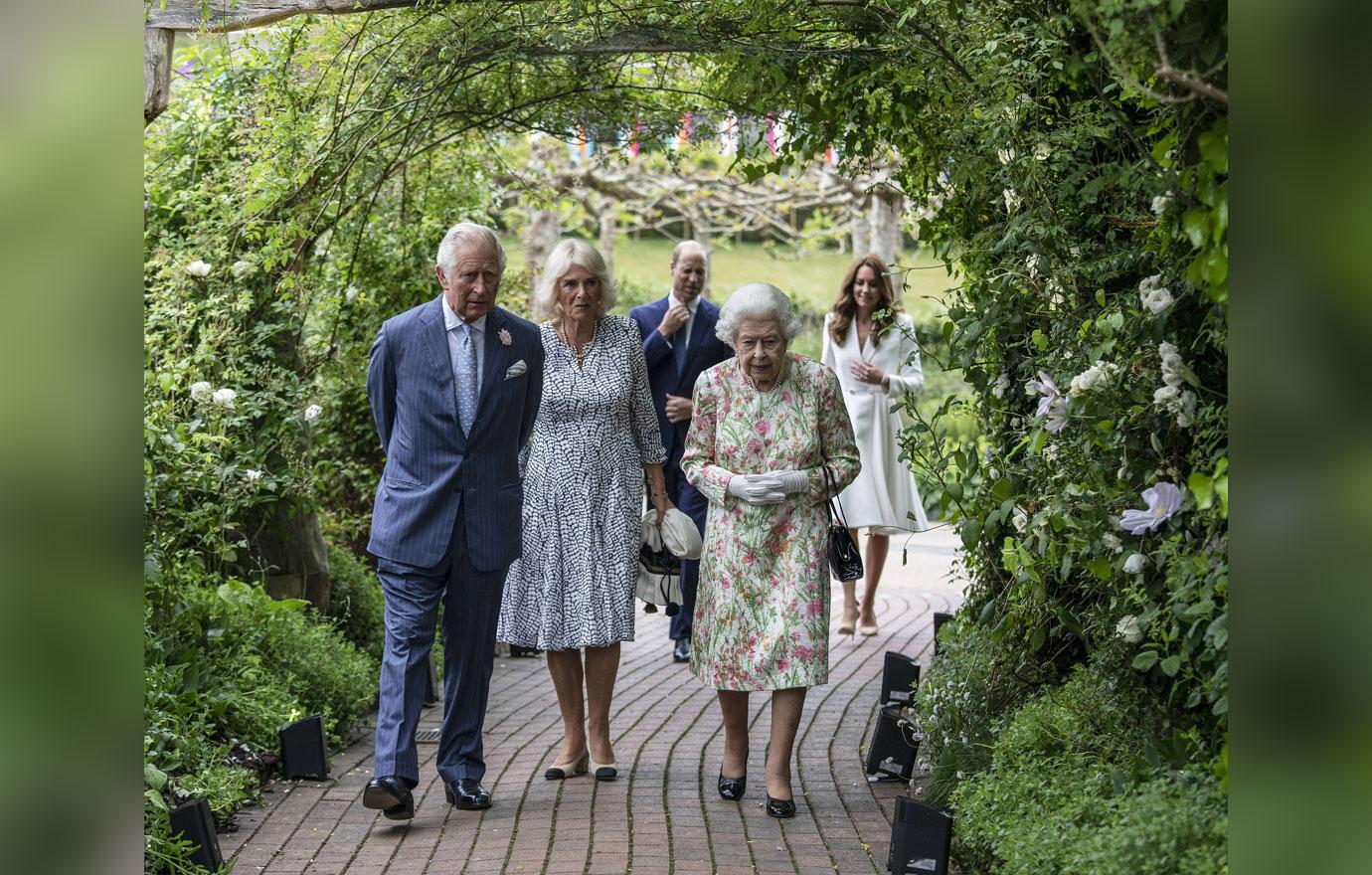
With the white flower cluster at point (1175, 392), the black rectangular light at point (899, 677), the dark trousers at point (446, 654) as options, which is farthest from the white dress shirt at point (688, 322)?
the white flower cluster at point (1175, 392)

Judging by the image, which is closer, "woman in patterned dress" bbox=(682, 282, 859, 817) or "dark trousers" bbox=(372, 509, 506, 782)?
"dark trousers" bbox=(372, 509, 506, 782)

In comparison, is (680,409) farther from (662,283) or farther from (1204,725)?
(662,283)

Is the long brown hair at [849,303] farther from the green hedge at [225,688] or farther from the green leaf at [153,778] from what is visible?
the green leaf at [153,778]

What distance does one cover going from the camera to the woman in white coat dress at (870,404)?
8.71 meters

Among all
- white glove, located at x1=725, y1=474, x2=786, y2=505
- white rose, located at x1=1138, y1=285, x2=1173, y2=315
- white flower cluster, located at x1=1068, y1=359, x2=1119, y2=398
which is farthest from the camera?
white glove, located at x1=725, y1=474, x2=786, y2=505

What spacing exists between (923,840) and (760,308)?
1.96m

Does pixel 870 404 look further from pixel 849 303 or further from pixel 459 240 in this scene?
pixel 459 240

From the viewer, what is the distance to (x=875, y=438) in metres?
8.95

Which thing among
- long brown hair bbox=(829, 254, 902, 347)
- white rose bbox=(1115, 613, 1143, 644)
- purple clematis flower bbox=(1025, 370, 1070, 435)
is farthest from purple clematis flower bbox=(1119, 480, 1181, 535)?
long brown hair bbox=(829, 254, 902, 347)

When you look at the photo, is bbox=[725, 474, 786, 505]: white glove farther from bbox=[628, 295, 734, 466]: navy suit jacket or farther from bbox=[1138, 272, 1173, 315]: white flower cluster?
bbox=[628, 295, 734, 466]: navy suit jacket

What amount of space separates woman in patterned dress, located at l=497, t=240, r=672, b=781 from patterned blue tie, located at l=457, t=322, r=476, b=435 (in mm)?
460

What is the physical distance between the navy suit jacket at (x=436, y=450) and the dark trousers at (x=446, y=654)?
0.07 metres

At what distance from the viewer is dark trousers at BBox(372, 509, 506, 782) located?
16.8ft
